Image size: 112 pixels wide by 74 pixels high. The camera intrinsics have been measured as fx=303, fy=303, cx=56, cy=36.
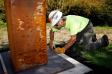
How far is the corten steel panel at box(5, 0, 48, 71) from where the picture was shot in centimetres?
451

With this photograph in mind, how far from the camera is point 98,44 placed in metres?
6.46

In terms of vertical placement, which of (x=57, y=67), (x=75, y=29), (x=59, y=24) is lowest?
(x=57, y=67)

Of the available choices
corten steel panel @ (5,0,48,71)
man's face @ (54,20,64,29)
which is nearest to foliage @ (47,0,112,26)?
man's face @ (54,20,64,29)

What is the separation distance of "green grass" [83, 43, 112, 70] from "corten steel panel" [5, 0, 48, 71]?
0.92 metres

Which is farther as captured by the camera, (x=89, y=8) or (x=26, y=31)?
(x=89, y=8)

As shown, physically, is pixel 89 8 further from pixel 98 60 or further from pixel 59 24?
pixel 98 60

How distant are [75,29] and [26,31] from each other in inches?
56.0

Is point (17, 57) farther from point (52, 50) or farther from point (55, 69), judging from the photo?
point (52, 50)

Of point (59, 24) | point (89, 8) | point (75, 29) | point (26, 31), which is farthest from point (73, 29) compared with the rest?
point (89, 8)

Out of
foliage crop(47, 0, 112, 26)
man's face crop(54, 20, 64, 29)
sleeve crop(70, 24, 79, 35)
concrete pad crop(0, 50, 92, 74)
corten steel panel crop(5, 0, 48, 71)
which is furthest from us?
foliage crop(47, 0, 112, 26)

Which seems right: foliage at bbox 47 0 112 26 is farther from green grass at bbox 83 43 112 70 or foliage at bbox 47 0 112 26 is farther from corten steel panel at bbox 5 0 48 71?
corten steel panel at bbox 5 0 48 71

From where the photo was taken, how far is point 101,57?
532 cm

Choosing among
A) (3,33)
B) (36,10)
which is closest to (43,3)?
(36,10)

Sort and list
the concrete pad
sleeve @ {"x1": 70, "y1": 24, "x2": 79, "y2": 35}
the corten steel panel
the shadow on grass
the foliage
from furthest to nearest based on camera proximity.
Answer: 1. the foliage
2. sleeve @ {"x1": 70, "y1": 24, "x2": 79, "y2": 35}
3. the shadow on grass
4. the concrete pad
5. the corten steel panel
